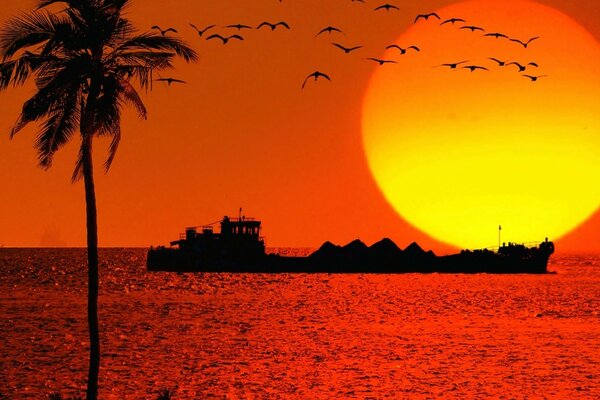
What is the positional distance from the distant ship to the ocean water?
52.9 meters

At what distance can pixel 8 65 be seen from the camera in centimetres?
1786

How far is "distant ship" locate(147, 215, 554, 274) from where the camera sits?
4931 inches

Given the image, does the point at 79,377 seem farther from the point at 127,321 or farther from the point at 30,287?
the point at 30,287

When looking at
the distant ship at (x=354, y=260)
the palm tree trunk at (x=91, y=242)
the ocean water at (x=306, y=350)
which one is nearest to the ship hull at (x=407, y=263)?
the distant ship at (x=354, y=260)

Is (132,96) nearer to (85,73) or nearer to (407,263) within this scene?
(85,73)

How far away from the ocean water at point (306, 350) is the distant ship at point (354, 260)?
52889mm

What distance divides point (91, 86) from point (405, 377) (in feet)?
52.3

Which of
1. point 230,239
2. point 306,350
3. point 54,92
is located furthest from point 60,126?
point 230,239

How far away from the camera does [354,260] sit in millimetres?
146875

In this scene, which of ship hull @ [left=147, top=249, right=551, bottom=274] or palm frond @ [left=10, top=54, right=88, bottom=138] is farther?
ship hull @ [left=147, top=249, right=551, bottom=274]

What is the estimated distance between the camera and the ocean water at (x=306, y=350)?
26.1m

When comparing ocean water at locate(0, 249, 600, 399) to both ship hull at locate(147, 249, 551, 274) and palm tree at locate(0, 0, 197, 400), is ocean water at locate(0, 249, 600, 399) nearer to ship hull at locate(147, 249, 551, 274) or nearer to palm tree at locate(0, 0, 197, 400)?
palm tree at locate(0, 0, 197, 400)

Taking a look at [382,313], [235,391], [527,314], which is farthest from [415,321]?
[235,391]

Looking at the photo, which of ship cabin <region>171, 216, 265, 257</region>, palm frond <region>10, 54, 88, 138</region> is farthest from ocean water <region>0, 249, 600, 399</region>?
ship cabin <region>171, 216, 265, 257</region>
